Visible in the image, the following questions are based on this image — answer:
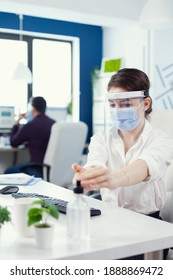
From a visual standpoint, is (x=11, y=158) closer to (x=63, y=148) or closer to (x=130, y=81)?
(x=63, y=148)

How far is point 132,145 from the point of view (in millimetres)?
1754

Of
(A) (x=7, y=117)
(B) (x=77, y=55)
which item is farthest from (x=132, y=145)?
(B) (x=77, y=55)

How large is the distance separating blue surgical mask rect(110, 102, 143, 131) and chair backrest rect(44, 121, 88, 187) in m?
2.08

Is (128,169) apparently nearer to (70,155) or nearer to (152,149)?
(152,149)

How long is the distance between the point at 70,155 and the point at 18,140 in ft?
2.39

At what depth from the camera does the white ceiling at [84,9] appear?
16.1 ft

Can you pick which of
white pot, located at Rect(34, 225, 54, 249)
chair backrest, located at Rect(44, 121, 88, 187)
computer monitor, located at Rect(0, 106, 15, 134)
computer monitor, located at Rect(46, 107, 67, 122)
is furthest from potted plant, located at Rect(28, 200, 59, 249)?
computer monitor, located at Rect(46, 107, 67, 122)

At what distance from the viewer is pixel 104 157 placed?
1726 millimetres

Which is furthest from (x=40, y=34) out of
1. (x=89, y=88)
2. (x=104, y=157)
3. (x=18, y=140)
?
(x=104, y=157)

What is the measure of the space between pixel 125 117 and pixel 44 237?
79cm

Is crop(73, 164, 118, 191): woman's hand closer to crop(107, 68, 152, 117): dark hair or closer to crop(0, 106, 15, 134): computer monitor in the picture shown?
crop(107, 68, 152, 117): dark hair

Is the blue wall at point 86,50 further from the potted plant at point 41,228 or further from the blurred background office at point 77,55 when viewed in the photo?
the potted plant at point 41,228

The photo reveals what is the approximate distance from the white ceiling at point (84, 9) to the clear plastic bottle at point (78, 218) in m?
4.10

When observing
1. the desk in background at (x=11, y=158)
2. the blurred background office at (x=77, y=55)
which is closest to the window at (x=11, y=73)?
the blurred background office at (x=77, y=55)
